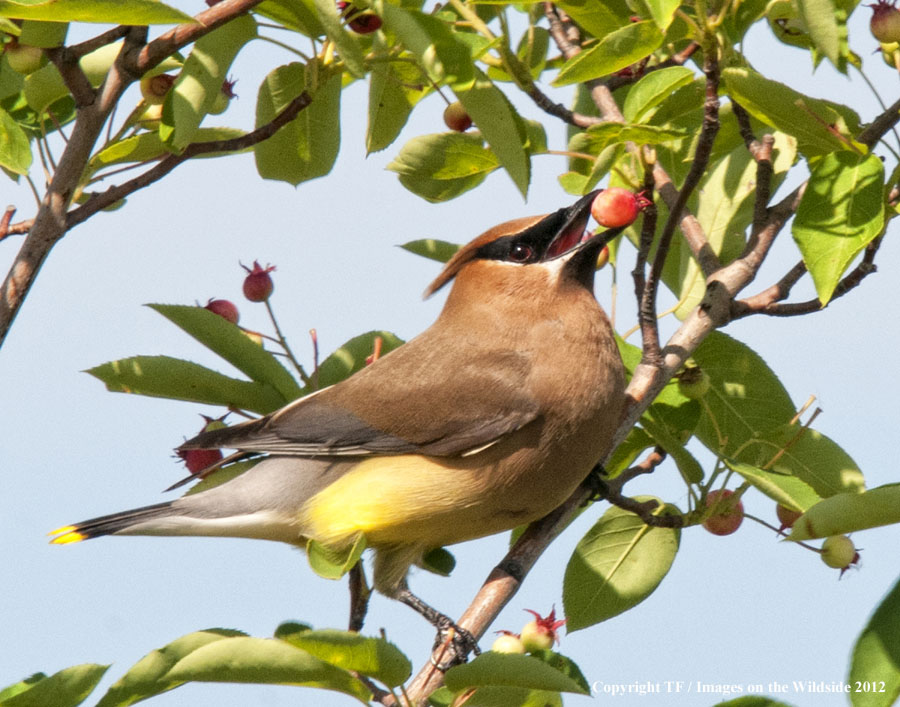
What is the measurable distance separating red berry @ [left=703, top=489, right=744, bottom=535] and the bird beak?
908mm

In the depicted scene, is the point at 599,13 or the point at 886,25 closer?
the point at 886,25

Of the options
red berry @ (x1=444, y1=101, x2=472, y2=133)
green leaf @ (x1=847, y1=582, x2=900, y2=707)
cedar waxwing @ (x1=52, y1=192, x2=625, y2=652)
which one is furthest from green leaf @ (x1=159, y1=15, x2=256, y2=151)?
green leaf @ (x1=847, y1=582, x2=900, y2=707)

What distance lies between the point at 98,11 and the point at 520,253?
6.89 ft

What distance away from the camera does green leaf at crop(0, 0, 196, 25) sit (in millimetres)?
2406

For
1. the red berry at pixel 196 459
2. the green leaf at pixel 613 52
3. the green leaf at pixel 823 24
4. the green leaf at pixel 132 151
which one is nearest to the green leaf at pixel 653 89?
the green leaf at pixel 613 52

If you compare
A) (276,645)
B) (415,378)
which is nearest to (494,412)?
(415,378)

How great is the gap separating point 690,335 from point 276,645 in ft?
5.21

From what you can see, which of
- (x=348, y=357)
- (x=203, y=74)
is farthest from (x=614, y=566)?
(x=203, y=74)

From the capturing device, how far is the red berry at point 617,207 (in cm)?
320

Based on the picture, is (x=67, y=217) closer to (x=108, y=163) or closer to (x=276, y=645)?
(x=108, y=163)

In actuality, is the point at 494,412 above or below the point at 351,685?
above

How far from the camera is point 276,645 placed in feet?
7.72

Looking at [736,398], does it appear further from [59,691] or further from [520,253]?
[59,691]

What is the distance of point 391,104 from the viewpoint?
3.52 m
